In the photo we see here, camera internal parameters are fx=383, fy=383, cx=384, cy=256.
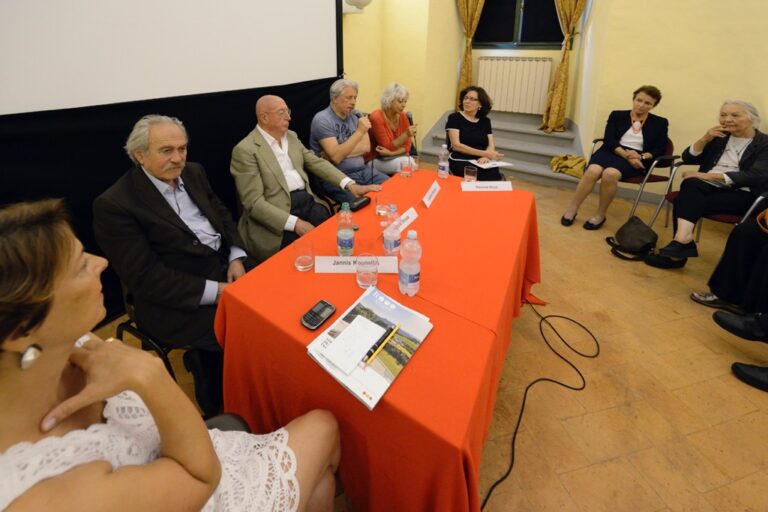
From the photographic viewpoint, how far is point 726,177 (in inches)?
112

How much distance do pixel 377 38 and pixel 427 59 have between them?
762 millimetres

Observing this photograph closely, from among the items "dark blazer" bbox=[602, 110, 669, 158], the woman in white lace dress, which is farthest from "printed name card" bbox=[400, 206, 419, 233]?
"dark blazer" bbox=[602, 110, 669, 158]

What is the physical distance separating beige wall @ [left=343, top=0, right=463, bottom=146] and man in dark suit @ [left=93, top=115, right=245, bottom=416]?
3.73 metres

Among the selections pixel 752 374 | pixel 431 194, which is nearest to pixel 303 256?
pixel 431 194

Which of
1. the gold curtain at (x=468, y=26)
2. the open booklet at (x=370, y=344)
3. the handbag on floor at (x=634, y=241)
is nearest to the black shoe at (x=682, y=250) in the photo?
the handbag on floor at (x=634, y=241)

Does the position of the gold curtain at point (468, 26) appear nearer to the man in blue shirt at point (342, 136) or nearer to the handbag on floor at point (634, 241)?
the man in blue shirt at point (342, 136)

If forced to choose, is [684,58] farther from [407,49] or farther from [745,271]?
[407,49]

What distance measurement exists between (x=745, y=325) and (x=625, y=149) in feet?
6.91

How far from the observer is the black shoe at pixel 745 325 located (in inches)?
82.2

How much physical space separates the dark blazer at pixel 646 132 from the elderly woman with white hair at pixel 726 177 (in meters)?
0.44

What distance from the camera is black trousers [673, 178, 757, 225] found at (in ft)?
9.13

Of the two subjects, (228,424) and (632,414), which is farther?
(632,414)

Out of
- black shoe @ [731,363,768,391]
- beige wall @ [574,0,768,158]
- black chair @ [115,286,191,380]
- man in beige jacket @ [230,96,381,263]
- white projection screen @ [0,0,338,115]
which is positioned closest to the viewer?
black chair @ [115,286,191,380]

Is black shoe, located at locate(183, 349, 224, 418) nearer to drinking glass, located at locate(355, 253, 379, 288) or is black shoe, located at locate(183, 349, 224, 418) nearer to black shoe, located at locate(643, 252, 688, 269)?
drinking glass, located at locate(355, 253, 379, 288)
